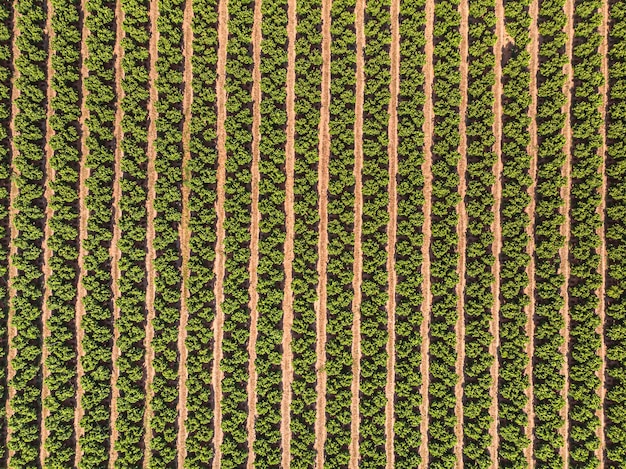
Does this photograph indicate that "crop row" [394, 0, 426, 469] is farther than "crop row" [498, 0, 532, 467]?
Yes

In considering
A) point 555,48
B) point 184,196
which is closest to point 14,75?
point 184,196

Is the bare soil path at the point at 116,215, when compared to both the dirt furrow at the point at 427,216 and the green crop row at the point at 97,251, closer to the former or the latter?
the green crop row at the point at 97,251

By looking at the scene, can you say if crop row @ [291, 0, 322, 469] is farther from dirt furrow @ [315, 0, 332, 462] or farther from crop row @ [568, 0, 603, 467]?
crop row @ [568, 0, 603, 467]

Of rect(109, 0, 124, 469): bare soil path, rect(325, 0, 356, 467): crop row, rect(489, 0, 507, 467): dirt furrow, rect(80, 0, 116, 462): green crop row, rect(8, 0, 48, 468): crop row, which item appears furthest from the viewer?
rect(489, 0, 507, 467): dirt furrow

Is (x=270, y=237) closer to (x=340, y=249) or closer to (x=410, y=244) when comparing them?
(x=340, y=249)

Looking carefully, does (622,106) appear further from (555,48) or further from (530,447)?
(530,447)

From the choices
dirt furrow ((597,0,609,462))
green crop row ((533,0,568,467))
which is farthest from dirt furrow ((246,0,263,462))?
dirt furrow ((597,0,609,462))
